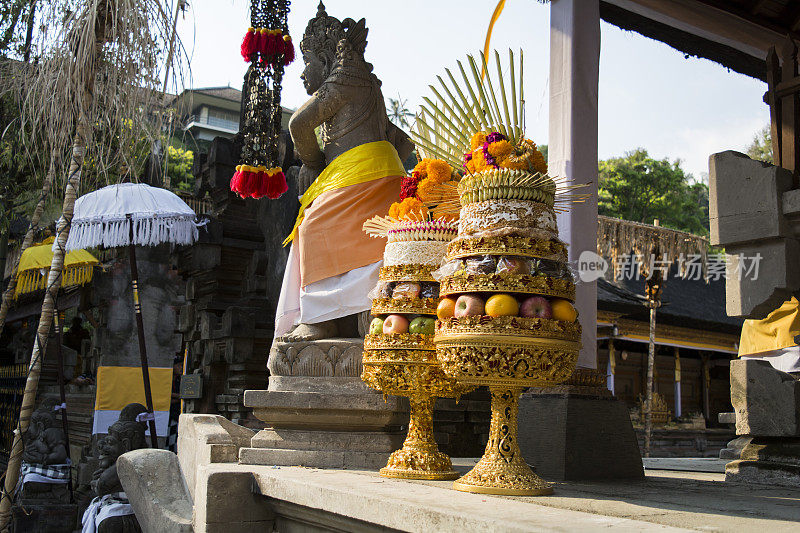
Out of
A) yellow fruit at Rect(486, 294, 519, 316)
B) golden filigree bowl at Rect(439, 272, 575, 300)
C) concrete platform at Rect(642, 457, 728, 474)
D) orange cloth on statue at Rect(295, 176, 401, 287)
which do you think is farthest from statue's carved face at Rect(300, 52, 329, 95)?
concrete platform at Rect(642, 457, 728, 474)

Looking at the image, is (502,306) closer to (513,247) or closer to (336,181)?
(513,247)

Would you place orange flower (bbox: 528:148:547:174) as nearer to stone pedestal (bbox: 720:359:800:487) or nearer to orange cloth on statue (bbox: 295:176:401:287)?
orange cloth on statue (bbox: 295:176:401:287)

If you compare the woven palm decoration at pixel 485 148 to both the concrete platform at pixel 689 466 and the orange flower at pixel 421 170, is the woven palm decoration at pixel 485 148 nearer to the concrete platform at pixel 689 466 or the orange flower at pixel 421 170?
the orange flower at pixel 421 170

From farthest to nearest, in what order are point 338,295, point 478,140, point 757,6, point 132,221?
1. point 132,221
2. point 757,6
3. point 338,295
4. point 478,140

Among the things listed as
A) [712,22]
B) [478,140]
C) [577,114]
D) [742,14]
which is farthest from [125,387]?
[478,140]

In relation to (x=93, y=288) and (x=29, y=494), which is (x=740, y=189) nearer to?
(x=29, y=494)

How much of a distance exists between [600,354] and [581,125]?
12.0 m

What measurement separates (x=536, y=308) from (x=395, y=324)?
0.74m

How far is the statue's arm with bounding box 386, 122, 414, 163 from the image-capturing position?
4.41 m

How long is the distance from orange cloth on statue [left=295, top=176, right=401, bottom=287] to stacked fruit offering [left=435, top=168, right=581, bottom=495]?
127 cm

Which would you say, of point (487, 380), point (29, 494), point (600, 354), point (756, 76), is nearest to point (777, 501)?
point (487, 380)

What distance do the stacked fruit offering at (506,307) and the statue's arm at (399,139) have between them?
1825mm

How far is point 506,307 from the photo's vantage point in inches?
95.3

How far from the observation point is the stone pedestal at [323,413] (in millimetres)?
3439
